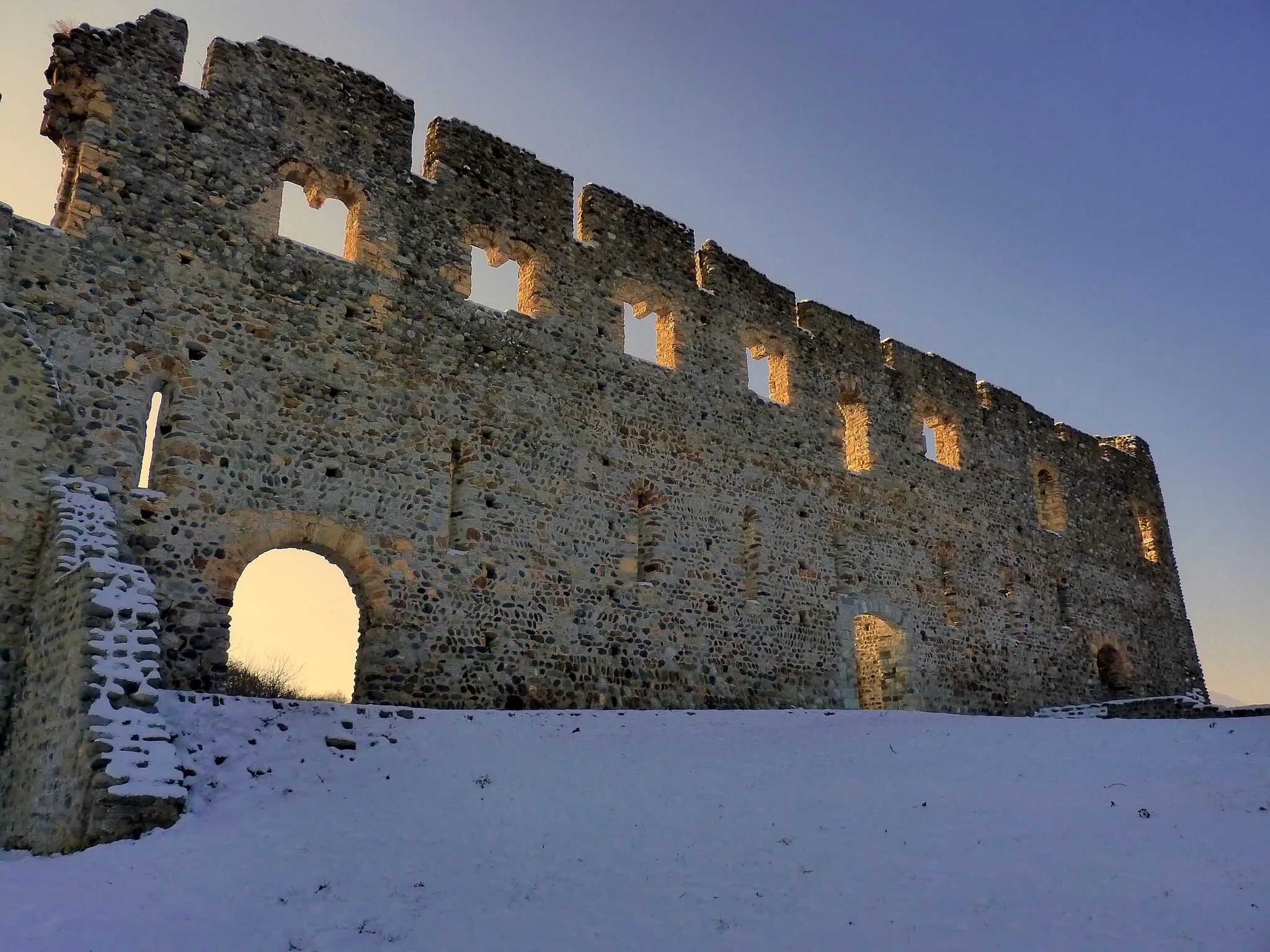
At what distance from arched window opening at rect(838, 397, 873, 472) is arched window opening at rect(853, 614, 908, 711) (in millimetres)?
2946

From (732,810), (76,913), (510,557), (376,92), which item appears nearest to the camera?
(76,913)

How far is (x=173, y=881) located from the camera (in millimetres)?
5773

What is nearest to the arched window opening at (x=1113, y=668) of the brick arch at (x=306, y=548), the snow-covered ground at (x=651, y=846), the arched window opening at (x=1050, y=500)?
the arched window opening at (x=1050, y=500)

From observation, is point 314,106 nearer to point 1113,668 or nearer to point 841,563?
point 841,563

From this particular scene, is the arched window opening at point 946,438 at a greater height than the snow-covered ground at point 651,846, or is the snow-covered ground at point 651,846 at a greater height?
the arched window opening at point 946,438

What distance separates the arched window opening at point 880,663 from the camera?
53.9ft

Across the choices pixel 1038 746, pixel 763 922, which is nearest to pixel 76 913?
pixel 763 922

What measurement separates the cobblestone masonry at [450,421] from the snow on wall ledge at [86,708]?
481mm

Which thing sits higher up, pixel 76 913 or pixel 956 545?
pixel 956 545

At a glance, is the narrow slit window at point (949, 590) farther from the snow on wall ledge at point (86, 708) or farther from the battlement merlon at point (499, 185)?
the snow on wall ledge at point (86, 708)

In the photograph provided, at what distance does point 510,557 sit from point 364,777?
14.6 ft

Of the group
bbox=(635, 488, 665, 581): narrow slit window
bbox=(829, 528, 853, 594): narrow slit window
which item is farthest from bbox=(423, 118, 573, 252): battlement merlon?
bbox=(829, 528, 853, 594): narrow slit window

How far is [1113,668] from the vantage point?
70.6 ft

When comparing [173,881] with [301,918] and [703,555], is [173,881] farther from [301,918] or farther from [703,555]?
[703,555]
